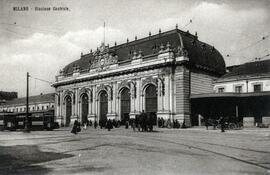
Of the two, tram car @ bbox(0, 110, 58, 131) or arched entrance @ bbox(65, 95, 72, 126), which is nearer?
tram car @ bbox(0, 110, 58, 131)

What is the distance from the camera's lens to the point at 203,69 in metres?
38.0

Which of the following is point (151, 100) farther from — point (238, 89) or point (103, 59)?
point (103, 59)

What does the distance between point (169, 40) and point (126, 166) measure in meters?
31.6

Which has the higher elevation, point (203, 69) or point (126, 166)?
point (203, 69)

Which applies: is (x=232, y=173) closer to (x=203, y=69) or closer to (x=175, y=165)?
(x=175, y=165)

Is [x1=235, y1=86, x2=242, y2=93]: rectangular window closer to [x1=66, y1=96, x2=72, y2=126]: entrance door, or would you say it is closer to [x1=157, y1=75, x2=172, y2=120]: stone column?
[x1=157, y1=75, x2=172, y2=120]: stone column

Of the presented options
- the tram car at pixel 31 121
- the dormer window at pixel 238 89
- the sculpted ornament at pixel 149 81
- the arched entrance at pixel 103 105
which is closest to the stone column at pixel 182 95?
the sculpted ornament at pixel 149 81

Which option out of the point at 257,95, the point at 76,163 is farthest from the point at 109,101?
the point at 76,163

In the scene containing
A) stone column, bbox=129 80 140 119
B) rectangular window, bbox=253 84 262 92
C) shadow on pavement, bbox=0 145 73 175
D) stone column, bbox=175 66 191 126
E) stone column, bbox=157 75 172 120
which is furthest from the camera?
stone column, bbox=129 80 140 119

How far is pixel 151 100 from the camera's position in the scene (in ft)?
125

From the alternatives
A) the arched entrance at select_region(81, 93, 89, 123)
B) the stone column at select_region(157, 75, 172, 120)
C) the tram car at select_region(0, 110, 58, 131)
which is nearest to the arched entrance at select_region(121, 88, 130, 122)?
the stone column at select_region(157, 75, 172, 120)

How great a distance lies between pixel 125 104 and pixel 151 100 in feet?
15.6

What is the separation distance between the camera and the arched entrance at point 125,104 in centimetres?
4100

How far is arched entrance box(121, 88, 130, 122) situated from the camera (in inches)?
1614
